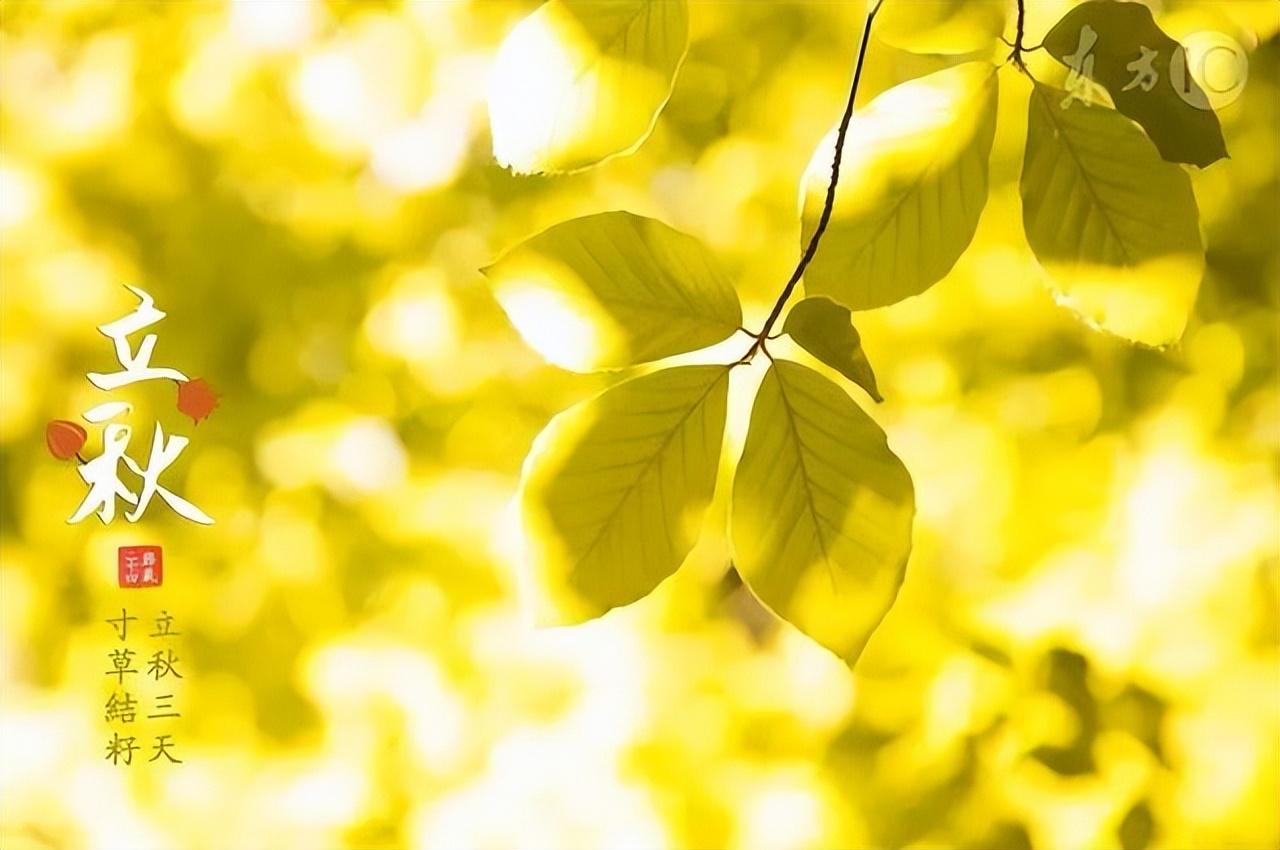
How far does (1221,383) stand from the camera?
543 millimetres

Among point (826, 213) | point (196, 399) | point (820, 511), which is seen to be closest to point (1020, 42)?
point (826, 213)

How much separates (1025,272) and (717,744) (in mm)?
272

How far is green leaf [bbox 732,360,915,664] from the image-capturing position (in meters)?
0.49

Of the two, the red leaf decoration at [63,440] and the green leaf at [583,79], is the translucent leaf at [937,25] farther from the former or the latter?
the red leaf decoration at [63,440]

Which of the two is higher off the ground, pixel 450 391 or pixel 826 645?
pixel 450 391

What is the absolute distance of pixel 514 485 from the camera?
0.53 metres

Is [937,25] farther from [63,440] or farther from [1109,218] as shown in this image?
[63,440]

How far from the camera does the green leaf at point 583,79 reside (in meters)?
0.50

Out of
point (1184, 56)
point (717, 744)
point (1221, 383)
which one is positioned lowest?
point (717, 744)

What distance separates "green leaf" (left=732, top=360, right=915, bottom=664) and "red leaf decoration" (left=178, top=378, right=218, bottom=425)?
25cm

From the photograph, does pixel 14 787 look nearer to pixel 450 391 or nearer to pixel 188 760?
pixel 188 760

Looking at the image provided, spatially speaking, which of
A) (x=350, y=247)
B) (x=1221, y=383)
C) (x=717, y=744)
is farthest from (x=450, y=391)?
(x=1221, y=383)

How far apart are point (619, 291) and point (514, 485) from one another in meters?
0.11

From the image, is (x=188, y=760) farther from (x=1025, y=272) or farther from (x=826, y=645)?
(x=1025, y=272)
